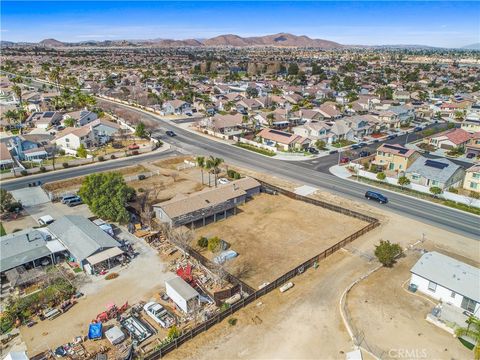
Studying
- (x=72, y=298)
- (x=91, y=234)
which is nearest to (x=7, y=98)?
(x=91, y=234)

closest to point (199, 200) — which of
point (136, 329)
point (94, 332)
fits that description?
point (136, 329)

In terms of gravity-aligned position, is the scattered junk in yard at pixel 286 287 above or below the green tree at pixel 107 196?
below

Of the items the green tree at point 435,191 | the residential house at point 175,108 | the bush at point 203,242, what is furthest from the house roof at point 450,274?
the residential house at point 175,108

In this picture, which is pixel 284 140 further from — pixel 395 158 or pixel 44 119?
pixel 44 119

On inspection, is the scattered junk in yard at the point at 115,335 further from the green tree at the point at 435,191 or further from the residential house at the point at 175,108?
the residential house at the point at 175,108

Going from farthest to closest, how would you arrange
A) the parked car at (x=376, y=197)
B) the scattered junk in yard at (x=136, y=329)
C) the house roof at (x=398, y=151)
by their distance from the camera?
the house roof at (x=398, y=151)
the parked car at (x=376, y=197)
the scattered junk in yard at (x=136, y=329)

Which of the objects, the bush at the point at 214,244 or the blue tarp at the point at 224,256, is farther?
the bush at the point at 214,244
